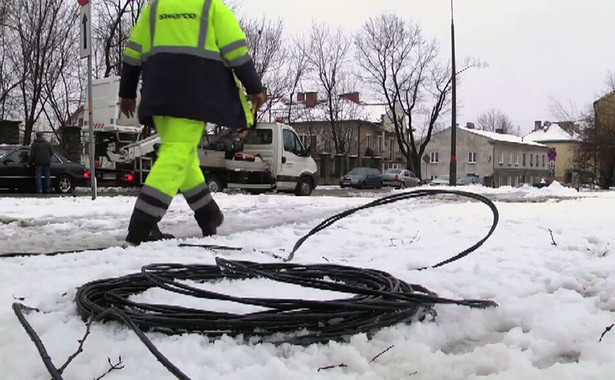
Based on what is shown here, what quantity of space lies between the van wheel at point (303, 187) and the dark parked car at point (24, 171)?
6.59 meters

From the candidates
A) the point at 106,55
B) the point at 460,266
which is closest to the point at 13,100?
the point at 106,55

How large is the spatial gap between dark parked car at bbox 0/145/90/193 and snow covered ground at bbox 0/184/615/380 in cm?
1214

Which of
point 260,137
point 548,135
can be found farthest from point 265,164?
point 548,135

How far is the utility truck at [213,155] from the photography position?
1545 centimetres

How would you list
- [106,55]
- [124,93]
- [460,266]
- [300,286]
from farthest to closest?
[106,55], [124,93], [460,266], [300,286]

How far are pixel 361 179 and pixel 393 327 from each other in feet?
110

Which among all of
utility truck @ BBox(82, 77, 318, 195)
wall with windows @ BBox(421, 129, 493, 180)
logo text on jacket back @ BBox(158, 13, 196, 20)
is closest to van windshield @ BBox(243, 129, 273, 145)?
utility truck @ BBox(82, 77, 318, 195)

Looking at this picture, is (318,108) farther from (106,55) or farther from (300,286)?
(300,286)

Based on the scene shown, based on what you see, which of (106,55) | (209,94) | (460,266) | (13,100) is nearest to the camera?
(460,266)

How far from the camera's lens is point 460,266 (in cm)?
306

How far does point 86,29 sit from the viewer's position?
798 cm

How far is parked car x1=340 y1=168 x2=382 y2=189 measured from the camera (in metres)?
35.4

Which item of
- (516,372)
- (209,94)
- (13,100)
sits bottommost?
(516,372)

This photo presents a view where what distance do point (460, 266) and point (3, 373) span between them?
7.31ft
